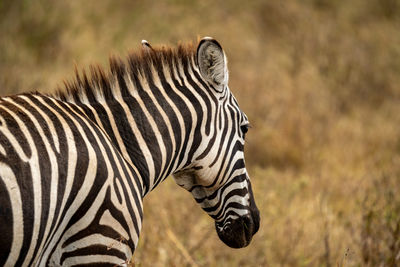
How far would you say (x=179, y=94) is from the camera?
2941 millimetres

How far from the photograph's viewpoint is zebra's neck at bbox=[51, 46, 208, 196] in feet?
9.10

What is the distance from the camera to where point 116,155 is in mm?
2592

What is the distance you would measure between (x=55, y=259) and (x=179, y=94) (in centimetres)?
106

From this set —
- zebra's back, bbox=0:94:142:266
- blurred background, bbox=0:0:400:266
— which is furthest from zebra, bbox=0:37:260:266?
blurred background, bbox=0:0:400:266

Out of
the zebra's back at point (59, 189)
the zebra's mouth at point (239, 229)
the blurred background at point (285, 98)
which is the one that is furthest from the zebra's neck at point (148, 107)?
the blurred background at point (285, 98)

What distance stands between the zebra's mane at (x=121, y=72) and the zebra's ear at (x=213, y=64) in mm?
79

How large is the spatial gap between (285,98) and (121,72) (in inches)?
229

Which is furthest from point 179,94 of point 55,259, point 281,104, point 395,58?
point 395,58

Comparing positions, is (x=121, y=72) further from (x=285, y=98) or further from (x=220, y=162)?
(x=285, y=98)

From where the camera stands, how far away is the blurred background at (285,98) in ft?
15.6

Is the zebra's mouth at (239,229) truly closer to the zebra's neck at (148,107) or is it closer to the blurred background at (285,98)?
the zebra's neck at (148,107)

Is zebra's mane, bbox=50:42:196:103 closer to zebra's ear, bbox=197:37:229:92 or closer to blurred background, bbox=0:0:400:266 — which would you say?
zebra's ear, bbox=197:37:229:92

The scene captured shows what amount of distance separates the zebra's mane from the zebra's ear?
0.26ft

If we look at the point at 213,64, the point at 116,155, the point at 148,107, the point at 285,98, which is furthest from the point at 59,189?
A: the point at 285,98
